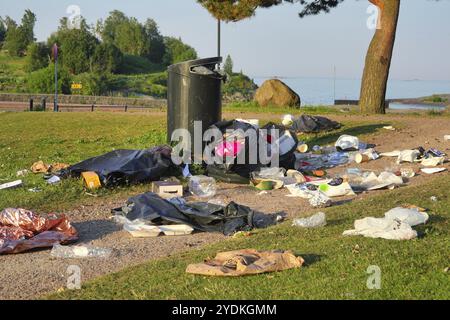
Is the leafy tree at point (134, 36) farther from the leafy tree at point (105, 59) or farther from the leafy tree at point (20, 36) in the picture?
the leafy tree at point (105, 59)

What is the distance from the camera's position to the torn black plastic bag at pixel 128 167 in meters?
9.21

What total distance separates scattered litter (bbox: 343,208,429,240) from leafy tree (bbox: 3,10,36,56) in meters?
64.4

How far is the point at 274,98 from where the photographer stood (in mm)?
21625

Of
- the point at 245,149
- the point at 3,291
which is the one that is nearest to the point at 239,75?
the point at 245,149

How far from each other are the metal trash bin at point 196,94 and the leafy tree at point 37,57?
161 feet

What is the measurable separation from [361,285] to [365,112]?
14.5m

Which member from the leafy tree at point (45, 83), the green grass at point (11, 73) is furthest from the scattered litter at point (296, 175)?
the green grass at point (11, 73)

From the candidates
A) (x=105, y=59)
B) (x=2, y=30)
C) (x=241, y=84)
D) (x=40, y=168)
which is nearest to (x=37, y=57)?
(x=105, y=59)

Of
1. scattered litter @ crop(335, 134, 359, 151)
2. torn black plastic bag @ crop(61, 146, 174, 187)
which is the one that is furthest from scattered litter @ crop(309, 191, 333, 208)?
scattered litter @ crop(335, 134, 359, 151)

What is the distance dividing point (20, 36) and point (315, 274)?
66.9 metres

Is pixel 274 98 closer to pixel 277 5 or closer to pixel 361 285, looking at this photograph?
pixel 277 5

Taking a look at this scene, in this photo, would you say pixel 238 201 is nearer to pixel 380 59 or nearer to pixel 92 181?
pixel 92 181
